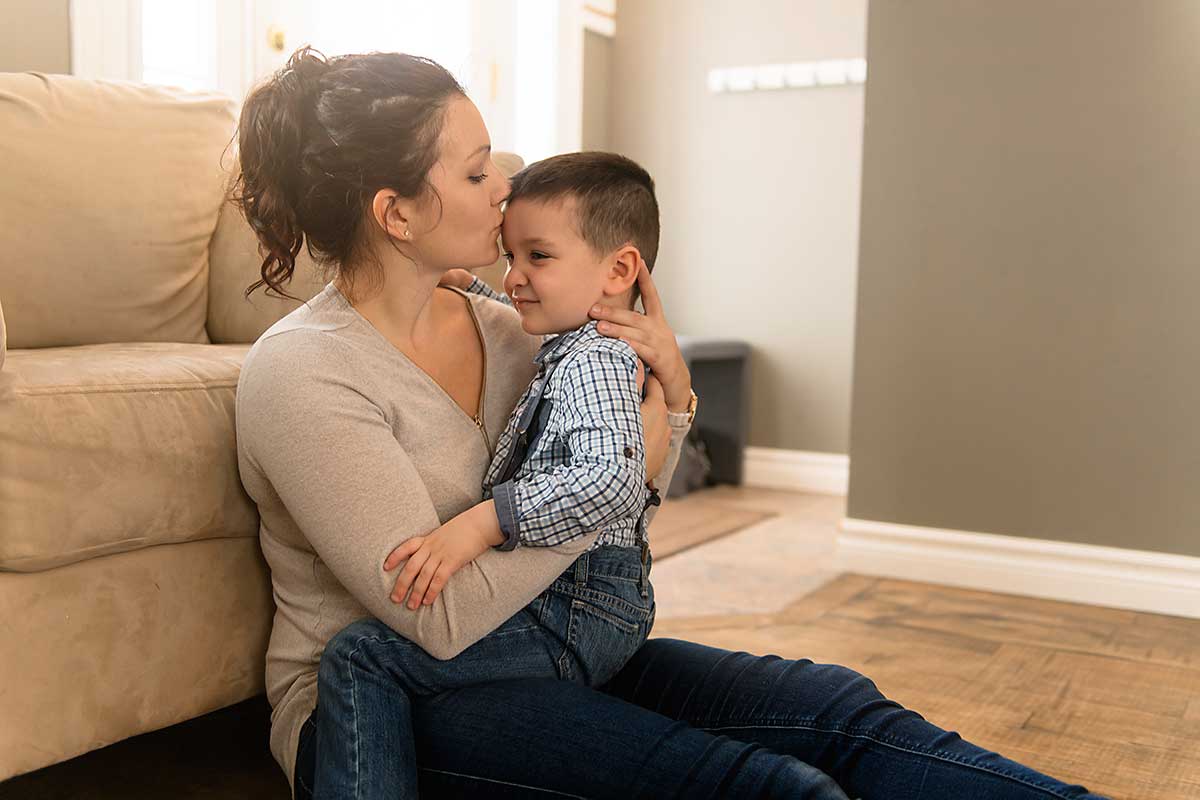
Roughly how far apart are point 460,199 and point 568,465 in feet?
0.93

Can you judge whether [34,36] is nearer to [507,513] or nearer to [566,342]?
[566,342]

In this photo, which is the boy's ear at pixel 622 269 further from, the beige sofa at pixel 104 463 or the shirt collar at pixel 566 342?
the beige sofa at pixel 104 463

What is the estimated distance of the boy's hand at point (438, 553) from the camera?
105 cm

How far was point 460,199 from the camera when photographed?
3.84 ft

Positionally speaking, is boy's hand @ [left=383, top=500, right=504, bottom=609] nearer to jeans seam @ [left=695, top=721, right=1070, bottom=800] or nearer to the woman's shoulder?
the woman's shoulder

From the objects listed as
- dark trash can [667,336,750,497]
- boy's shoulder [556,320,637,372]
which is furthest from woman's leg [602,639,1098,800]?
dark trash can [667,336,750,497]

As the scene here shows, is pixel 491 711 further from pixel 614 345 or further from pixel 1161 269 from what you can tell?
pixel 1161 269

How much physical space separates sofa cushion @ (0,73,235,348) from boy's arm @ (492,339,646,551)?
0.87 m

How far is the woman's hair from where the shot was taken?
112 cm

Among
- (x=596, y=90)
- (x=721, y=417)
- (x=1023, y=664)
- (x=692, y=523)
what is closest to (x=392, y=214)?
(x=1023, y=664)

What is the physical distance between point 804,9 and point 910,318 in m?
1.68

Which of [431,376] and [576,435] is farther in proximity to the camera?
[431,376]

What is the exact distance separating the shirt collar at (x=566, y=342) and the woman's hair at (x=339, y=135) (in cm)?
21

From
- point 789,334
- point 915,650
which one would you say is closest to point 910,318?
point 915,650
